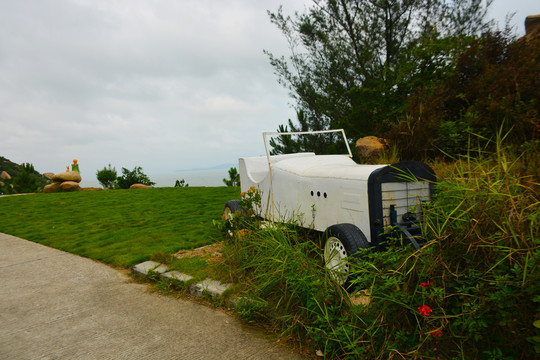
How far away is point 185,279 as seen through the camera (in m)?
3.79

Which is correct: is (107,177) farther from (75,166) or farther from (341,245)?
(341,245)

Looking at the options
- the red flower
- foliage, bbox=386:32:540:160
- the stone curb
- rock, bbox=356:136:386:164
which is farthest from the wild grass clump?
rock, bbox=356:136:386:164

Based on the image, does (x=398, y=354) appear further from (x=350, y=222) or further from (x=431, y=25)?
(x=431, y=25)

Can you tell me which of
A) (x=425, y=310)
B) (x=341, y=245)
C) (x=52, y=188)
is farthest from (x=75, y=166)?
(x=425, y=310)

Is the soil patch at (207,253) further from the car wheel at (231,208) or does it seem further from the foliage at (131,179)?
the foliage at (131,179)

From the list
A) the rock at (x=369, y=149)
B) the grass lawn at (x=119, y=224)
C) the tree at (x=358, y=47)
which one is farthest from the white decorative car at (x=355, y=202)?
the tree at (x=358, y=47)

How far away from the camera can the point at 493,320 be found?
1.93 meters

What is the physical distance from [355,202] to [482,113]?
4.91 m

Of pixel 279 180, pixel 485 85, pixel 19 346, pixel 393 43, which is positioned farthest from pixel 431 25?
pixel 19 346

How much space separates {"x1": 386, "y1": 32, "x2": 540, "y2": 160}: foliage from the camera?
233 inches

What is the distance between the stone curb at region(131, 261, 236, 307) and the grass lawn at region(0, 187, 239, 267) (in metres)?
0.40

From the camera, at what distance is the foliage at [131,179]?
1820 cm

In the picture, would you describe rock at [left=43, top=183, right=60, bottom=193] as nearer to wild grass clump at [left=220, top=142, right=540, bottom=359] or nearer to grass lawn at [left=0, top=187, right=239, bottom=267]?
grass lawn at [left=0, top=187, right=239, bottom=267]

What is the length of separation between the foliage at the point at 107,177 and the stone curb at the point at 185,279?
15856mm
